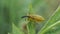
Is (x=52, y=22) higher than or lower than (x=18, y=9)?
lower

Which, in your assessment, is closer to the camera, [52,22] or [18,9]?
[52,22]

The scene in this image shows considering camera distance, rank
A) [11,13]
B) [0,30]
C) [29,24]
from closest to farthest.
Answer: [29,24] < [0,30] < [11,13]

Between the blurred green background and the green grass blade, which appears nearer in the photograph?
the green grass blade

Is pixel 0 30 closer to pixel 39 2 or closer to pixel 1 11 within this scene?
pixel 1 11

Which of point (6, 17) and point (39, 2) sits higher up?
point (39, 2)

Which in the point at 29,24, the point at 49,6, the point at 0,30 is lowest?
the point at 29,24

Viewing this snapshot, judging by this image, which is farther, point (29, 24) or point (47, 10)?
point (47, 10)

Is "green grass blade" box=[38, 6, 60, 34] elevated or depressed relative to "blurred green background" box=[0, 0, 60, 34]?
depressed

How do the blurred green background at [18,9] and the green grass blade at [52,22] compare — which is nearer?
the green grass blade at [52,22]

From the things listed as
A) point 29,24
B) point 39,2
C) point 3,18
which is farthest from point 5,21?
point 29,24

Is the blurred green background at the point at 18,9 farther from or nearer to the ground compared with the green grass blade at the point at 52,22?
farther from the ground

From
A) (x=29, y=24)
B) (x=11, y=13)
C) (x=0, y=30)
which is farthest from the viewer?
(x=11, y=13)
